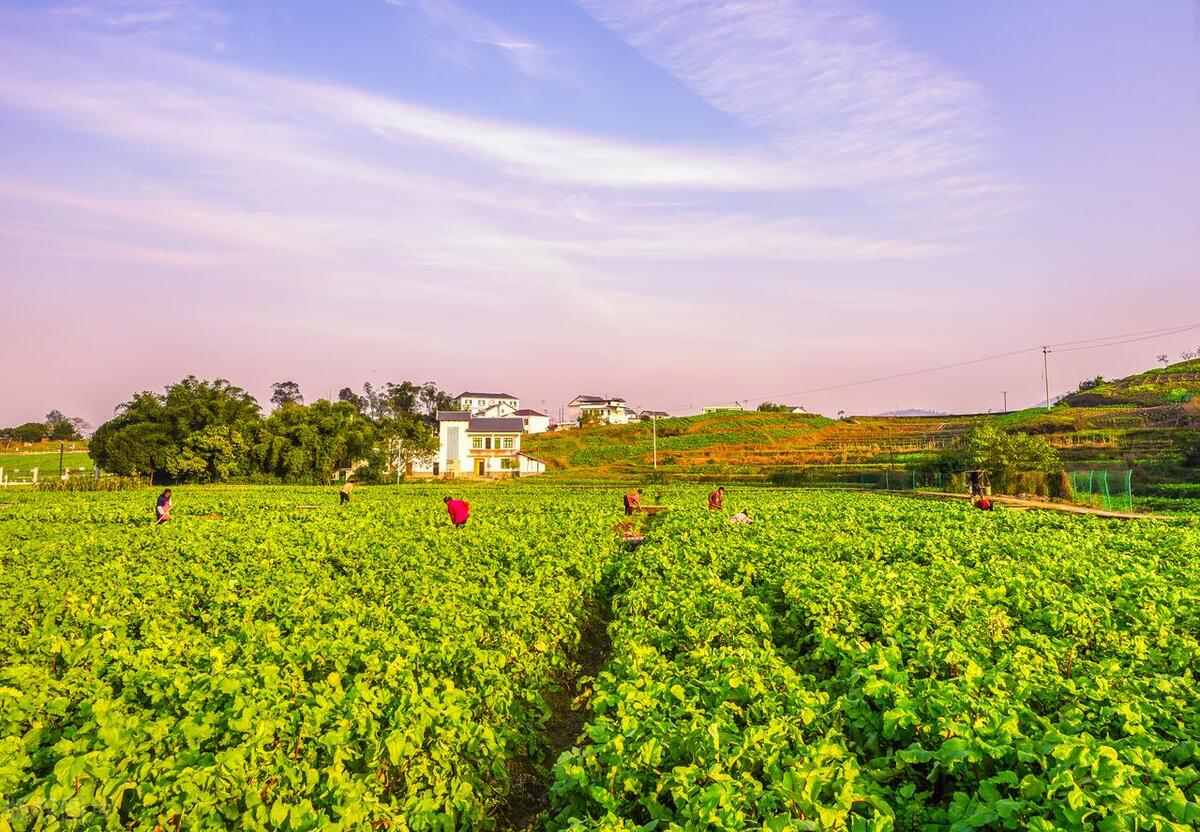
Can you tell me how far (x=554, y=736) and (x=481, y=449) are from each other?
72.2 metres

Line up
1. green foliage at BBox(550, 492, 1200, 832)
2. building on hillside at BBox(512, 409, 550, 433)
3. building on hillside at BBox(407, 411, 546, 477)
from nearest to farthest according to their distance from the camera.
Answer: green foliage at BBox(550, 492, 1200, 832)
building on hillside at BBox(407, 411, 546, 477)
building on hillside at BBox(512, 409, 550, 433)

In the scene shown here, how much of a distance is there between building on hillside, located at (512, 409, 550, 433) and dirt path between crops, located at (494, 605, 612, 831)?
110756 mm

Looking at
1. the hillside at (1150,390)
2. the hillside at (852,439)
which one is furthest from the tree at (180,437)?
the hillside at (1150,390)

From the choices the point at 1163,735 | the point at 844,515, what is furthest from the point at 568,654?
the point at 844,515

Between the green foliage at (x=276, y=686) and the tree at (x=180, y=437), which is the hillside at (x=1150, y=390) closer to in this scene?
the green foliage at (x=276, y=686)

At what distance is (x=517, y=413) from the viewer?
124625 millimetres

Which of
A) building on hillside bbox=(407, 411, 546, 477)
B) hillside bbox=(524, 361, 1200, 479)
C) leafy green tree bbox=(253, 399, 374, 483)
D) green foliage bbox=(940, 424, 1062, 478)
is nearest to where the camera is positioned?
green foliage bbox=(940, 424, 1062, 478)

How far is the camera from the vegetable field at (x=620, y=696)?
377 cm

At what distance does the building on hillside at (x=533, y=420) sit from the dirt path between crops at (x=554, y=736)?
11076cm

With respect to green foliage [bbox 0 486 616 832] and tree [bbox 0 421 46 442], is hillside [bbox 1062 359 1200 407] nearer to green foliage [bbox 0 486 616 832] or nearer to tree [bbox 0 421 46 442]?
green foliage [bbox 0 486 616 832]

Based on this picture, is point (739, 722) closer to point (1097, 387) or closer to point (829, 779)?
point (829, 779)

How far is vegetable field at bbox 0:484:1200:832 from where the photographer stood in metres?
3.77

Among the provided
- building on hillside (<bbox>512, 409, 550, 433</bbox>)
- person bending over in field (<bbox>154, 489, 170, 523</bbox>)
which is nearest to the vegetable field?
person bending over in field (<bbox>154, 489, 170, 523</bbox>)

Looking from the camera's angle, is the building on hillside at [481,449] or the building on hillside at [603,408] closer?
the building on hillside at [481,449]
